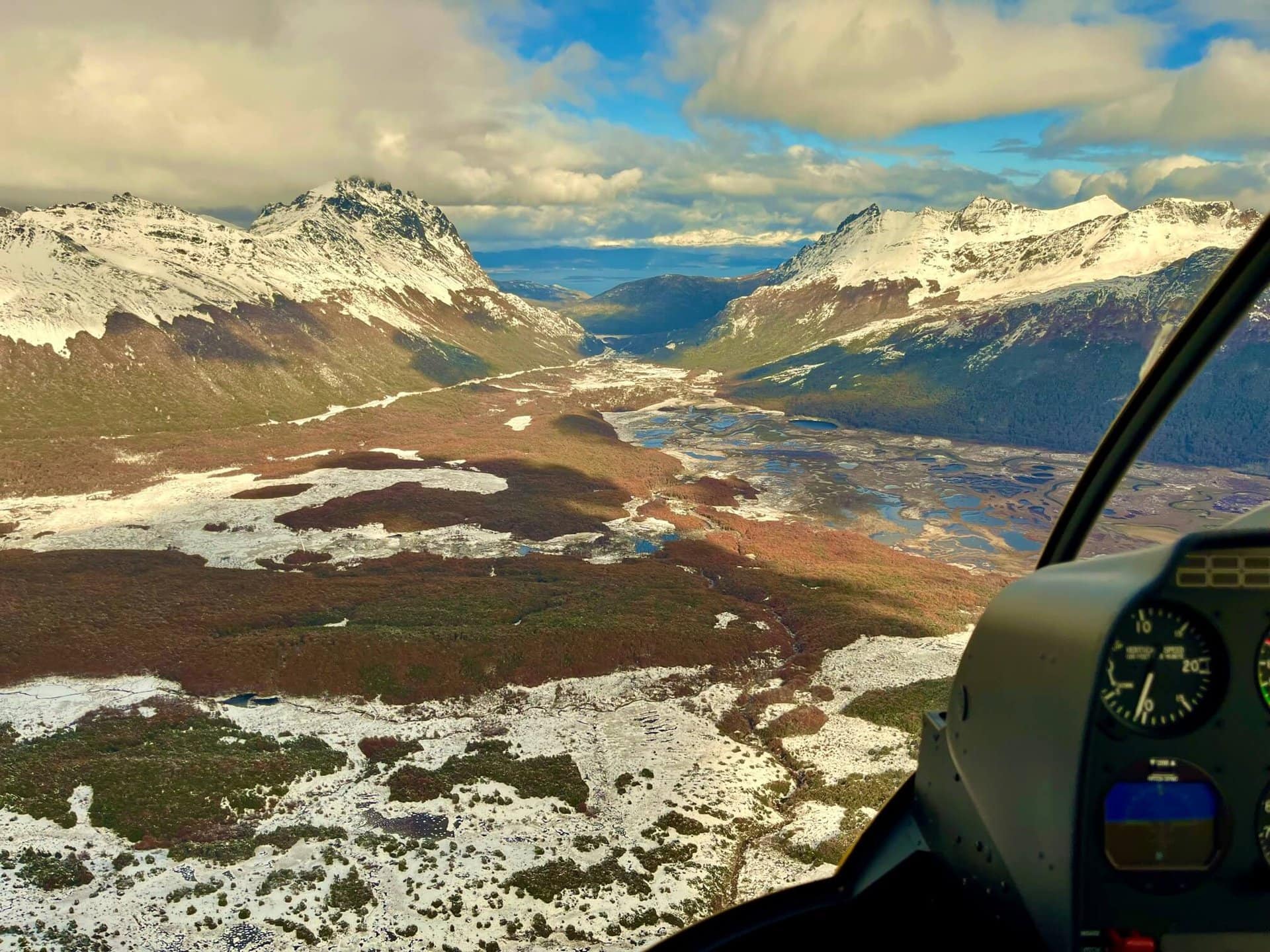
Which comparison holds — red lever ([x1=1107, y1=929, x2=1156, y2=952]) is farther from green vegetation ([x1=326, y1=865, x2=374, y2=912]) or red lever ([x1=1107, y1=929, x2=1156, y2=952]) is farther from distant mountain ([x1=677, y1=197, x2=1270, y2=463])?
distant mountain ([x1=677, y1=197, x2=1270, y2=463])

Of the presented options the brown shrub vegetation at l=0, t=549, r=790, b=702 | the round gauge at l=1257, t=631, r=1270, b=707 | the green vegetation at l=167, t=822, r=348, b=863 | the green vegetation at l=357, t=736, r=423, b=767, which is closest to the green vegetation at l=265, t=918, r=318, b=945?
the green vegetation at l=167, t=822, r=348, b=863

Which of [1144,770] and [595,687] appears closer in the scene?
[1144,770]

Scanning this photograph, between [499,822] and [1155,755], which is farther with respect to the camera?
[499,822]

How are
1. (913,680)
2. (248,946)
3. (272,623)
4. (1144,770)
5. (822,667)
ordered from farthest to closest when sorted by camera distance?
1. (272,623)
2. (822,667)
3. (913,680)
4. (248,946)
5. (1144,770)

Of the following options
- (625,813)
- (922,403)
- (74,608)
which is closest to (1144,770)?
(625,813)

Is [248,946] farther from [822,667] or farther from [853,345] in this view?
[853,345]

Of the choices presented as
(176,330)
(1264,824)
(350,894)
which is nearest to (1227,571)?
(1264,824)

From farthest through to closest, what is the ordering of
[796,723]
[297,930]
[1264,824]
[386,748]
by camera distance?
[796,723]
[386,748]
[297,930]
[1264,824]

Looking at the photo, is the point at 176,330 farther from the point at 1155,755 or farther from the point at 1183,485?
the point at 1155,755
